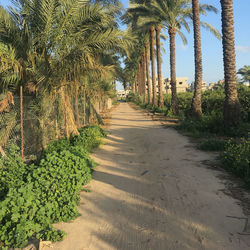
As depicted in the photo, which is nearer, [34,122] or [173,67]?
[34,122]

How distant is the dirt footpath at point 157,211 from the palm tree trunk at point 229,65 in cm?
370

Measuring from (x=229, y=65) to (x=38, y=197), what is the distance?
351 inches

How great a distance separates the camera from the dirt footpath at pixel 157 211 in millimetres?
3099

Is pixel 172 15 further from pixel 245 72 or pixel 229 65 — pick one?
pixel 245 72

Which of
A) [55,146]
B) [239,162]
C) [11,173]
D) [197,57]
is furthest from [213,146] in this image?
[197,57]

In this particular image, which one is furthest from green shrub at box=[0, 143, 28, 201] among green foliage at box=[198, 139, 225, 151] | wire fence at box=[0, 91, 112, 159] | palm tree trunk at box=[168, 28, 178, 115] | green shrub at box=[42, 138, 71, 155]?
palm tree trunk at box=[168, 28, 178, 115]

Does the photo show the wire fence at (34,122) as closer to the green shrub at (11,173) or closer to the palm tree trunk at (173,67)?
the green shrub at (11,173)

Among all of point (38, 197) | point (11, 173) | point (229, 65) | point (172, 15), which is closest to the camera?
point (38, 197)

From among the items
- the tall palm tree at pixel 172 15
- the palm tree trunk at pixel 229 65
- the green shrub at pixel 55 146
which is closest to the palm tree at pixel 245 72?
the tall palm tree at pixel 172 15

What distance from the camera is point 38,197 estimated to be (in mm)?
3744

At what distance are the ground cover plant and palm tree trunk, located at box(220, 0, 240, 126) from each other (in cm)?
681

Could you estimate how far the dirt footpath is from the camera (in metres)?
3.10

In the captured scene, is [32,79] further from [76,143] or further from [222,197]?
[222,197]

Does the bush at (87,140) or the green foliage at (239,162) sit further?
the bush at (87,140)
